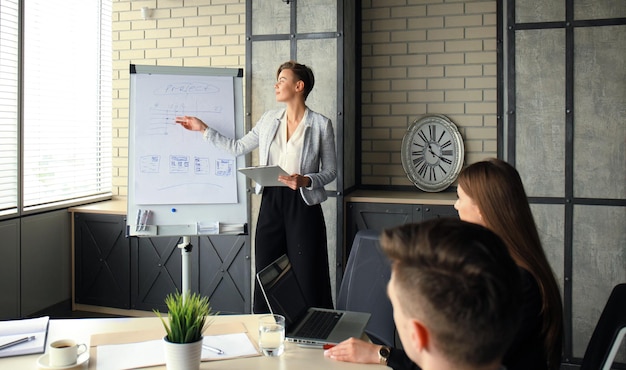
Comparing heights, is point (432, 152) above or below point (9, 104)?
below

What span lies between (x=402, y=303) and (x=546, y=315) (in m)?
0.83

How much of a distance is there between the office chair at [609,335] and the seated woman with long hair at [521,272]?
0.14 meters

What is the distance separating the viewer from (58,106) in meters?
4.79

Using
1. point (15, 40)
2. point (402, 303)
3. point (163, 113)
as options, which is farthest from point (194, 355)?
point (15, 40)

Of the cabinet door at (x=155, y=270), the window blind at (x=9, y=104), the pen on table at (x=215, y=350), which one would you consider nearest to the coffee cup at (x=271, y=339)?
the pen on table at (x=215, y=350)

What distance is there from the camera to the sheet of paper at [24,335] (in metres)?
1.83

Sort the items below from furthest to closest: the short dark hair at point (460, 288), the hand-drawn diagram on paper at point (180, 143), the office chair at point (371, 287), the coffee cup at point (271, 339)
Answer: the hand-drawn diagram on paper at point (180, 143), the office chair at point (371, 287), the coffee cup at point (271, 339), the short dark hair at point (460, 288)

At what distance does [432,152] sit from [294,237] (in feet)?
5.02

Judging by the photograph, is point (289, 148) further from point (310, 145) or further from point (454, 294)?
point (454, 294)

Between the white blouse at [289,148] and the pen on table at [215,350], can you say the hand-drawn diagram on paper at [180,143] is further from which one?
the pen on table at [215,350]

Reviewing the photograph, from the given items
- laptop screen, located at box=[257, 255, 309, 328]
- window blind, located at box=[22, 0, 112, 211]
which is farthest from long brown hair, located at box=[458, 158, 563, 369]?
window blind, located at box=[22, 0, 112, 211]

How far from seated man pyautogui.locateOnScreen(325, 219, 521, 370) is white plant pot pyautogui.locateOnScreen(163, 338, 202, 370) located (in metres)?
0.75

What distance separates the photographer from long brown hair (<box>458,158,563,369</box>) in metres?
1.71

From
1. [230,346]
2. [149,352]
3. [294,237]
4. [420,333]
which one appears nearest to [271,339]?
[230,346]
